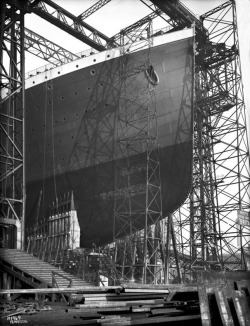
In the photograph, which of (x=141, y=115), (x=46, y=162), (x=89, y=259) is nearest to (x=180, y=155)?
(x=141, y=115)

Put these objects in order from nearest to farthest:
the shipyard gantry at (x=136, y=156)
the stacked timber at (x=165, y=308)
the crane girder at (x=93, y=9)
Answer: the stacked timber at (x=165, y=308)
the shipyard gantry at (x=136, y=156)
the crane girder at (x=93, y=9)

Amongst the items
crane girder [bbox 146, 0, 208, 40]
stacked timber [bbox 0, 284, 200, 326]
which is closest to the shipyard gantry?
crane girder [bbox 146, 0, 208, 40]

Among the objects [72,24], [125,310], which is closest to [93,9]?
[72,24]

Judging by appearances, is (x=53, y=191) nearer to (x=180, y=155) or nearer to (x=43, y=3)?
(x=180, y=155)

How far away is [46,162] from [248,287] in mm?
14918

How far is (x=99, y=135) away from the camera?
1766cm

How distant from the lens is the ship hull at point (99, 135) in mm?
16812

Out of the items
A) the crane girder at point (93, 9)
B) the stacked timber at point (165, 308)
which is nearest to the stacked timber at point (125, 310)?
the stacked timber at point (165, 308)

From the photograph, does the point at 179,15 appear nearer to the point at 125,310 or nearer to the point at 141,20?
the point at 141,20

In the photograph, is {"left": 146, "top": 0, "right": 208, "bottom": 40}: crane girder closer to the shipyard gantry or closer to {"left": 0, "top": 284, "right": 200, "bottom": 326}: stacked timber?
the shipyard gantry

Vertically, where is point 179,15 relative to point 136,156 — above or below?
above

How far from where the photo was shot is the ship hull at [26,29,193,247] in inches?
662

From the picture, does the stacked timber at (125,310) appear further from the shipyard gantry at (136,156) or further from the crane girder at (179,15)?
the crane girder at (179,15)

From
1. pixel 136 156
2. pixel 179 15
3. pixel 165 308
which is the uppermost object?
pixel 179 15
